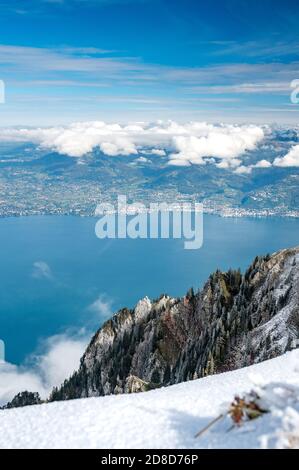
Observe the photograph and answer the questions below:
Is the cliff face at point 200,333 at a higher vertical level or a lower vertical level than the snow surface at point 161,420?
lower

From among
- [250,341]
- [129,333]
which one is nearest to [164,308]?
[129,333]

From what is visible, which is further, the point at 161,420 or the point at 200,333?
the point at 200,333

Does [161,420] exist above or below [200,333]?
above

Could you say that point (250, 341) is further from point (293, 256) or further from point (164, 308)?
point (164, 308)

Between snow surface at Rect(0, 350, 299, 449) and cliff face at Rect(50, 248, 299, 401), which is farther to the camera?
cliff face at Rect(50, 248, 299, 401)
